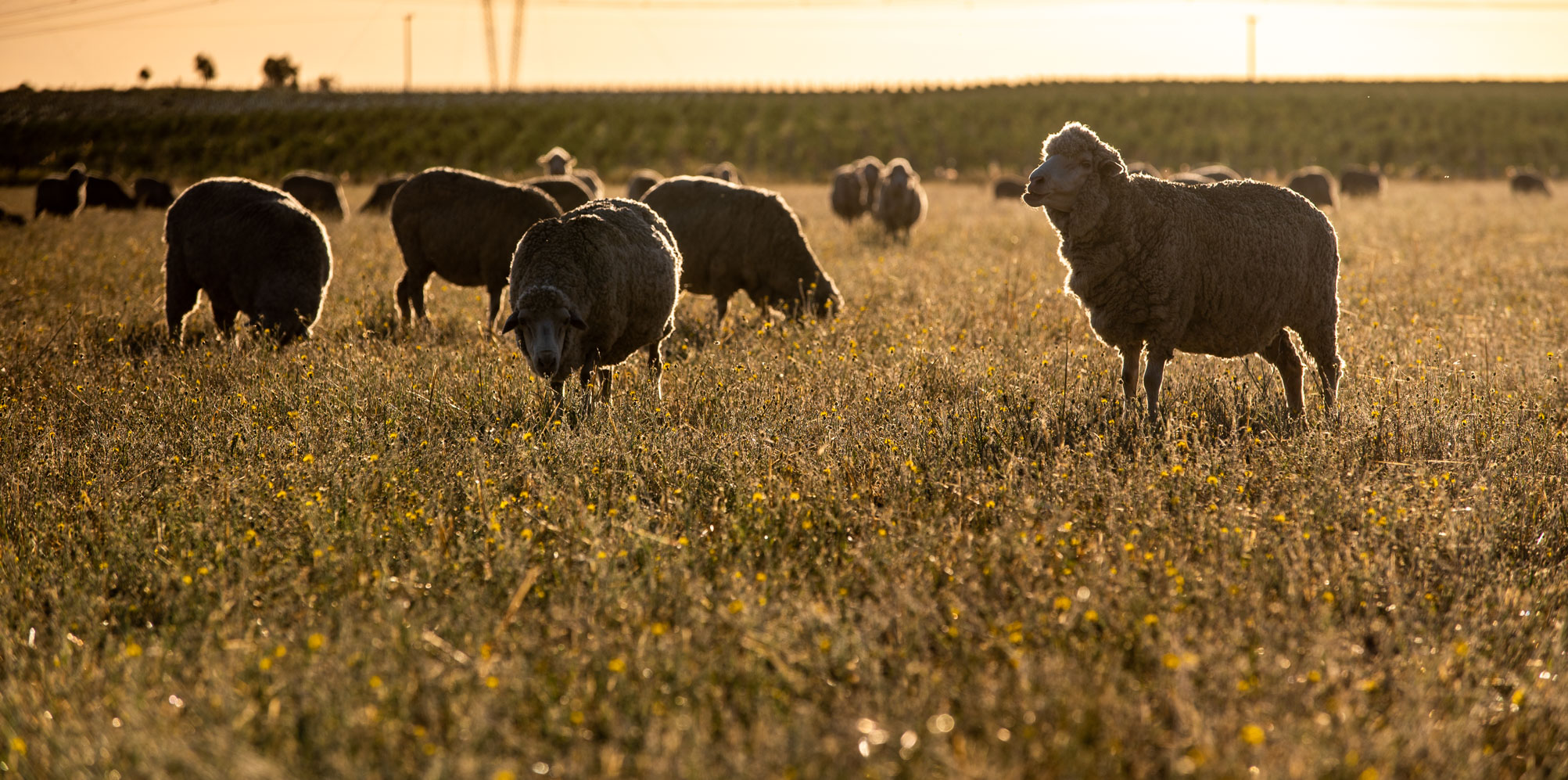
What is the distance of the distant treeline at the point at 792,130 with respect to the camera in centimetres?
5216

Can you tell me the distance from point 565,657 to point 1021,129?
65396 millimetres

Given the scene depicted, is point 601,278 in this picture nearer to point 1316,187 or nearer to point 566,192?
point 566,192

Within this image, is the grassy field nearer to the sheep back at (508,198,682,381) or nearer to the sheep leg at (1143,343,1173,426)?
the sheep leg at (1143,343,1173,426)

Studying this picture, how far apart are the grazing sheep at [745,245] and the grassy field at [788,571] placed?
264 cm

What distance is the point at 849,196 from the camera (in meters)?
21.7

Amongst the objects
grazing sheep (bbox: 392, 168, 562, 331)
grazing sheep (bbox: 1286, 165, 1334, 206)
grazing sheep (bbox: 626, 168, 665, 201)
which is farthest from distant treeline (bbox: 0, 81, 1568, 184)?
grazing sheep (bbox: 392, 168, 562, 331)

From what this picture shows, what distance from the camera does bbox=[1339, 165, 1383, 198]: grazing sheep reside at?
119 feet

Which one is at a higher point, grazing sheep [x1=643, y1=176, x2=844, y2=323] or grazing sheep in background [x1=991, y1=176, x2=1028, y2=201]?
grazing sheep in background [x1=991, y1=176, x2=1028, y2=201]

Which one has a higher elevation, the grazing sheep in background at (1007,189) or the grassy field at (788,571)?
the grazing sheep in background at (1007,189)

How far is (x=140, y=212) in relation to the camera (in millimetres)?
25484

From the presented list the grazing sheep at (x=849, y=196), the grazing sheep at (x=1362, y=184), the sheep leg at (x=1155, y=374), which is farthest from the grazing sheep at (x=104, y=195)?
the grazing sheep at (x=1362, y=184)

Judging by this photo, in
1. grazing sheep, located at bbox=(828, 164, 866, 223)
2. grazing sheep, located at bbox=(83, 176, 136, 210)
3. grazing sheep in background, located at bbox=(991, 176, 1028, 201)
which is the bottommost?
grazing sheep, located at bbox=(828, 164, 866, 223)

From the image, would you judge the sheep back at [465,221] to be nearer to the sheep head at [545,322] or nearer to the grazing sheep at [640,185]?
the sheep head at [545,322]

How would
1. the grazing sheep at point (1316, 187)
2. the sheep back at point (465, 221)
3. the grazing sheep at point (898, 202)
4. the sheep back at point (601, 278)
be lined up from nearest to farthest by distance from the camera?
1. the sheep back at point (601, 278)
2. the sheep back at point (465, 221)
3. the grazing sheep at point (898, 202)
4. the grazing sheep at point (1316, 187)
